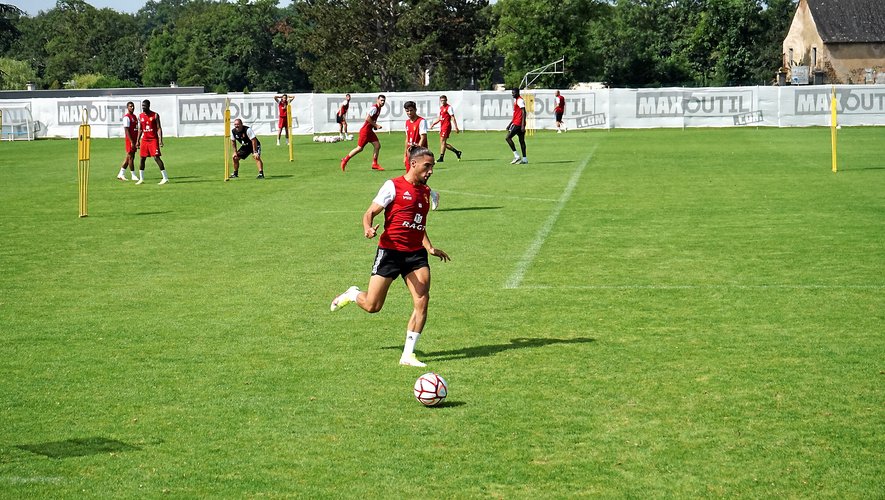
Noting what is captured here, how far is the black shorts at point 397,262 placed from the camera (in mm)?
9992

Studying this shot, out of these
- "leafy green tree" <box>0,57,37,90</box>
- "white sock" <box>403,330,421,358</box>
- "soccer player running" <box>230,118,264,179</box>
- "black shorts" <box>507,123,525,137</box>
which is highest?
"leafy green tree" <box>0,57,37,90</box>

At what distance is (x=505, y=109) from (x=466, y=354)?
44.7 meters

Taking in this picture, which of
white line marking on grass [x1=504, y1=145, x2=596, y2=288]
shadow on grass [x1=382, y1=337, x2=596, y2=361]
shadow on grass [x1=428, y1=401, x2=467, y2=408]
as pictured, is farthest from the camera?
white line marking on grass [x1=504, y1=145, x2=596, y2=288]

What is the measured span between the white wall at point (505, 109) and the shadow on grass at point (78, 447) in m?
45.9

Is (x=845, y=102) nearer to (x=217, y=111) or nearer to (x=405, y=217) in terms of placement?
(x=217, y=111)

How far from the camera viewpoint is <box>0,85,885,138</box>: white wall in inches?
2074

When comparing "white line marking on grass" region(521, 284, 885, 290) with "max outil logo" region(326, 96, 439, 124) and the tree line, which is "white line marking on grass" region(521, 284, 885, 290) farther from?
the tree line

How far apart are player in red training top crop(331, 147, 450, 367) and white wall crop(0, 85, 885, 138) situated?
43.5 m

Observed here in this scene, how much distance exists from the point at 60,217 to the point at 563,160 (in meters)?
16.9

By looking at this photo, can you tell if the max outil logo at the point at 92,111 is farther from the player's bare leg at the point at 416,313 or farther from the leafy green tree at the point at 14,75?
the leafy green tree at the point at 14,75

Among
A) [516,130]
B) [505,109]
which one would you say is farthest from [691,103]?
[516,130]

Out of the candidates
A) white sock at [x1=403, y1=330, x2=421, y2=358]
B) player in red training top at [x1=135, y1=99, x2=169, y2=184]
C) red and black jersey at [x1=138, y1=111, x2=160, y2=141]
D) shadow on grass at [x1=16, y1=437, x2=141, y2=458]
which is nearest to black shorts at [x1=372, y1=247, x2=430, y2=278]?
white sock at [x1=403, y1=330, x2=421, y2=358]

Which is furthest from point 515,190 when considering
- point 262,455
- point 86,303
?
point 262,455

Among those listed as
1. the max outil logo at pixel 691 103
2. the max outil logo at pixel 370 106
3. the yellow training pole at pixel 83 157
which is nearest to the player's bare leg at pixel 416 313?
the yellow training pole at pixel 83 157
